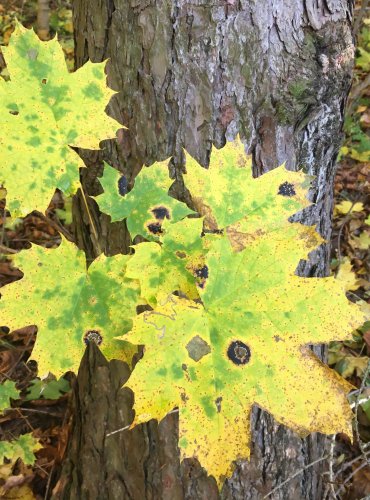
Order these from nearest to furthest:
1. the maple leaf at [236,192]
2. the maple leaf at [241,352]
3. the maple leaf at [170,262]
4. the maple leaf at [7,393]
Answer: the maple leaf at [241,352] → the maple leaf at [170,262] → the maple leaf at [236,192] → the maple leaf at [7,393]

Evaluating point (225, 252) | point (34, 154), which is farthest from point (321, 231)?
point (34, 154)

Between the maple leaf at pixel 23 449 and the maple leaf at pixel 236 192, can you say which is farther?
the maple leaf at pixel 23 449

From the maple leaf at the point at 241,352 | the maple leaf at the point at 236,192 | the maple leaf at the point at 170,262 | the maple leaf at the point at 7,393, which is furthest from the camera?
the maple leaf at the point at 7,393

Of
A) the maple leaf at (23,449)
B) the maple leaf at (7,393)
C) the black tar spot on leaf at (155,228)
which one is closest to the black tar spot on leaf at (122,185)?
the black tar spot on leaf at (155,228)

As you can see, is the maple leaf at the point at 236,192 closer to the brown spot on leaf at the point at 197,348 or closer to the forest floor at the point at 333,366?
the brown spot on leaf at the point at 197,348

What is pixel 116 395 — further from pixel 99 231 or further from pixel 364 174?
pixel 364 174

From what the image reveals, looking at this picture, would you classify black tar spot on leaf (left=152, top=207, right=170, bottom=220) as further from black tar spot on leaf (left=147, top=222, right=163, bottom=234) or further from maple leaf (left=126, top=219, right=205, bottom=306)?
maple leaf (left=126, top=219, right=205, bottom=306)

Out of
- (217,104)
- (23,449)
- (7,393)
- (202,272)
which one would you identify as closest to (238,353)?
(202,272)
